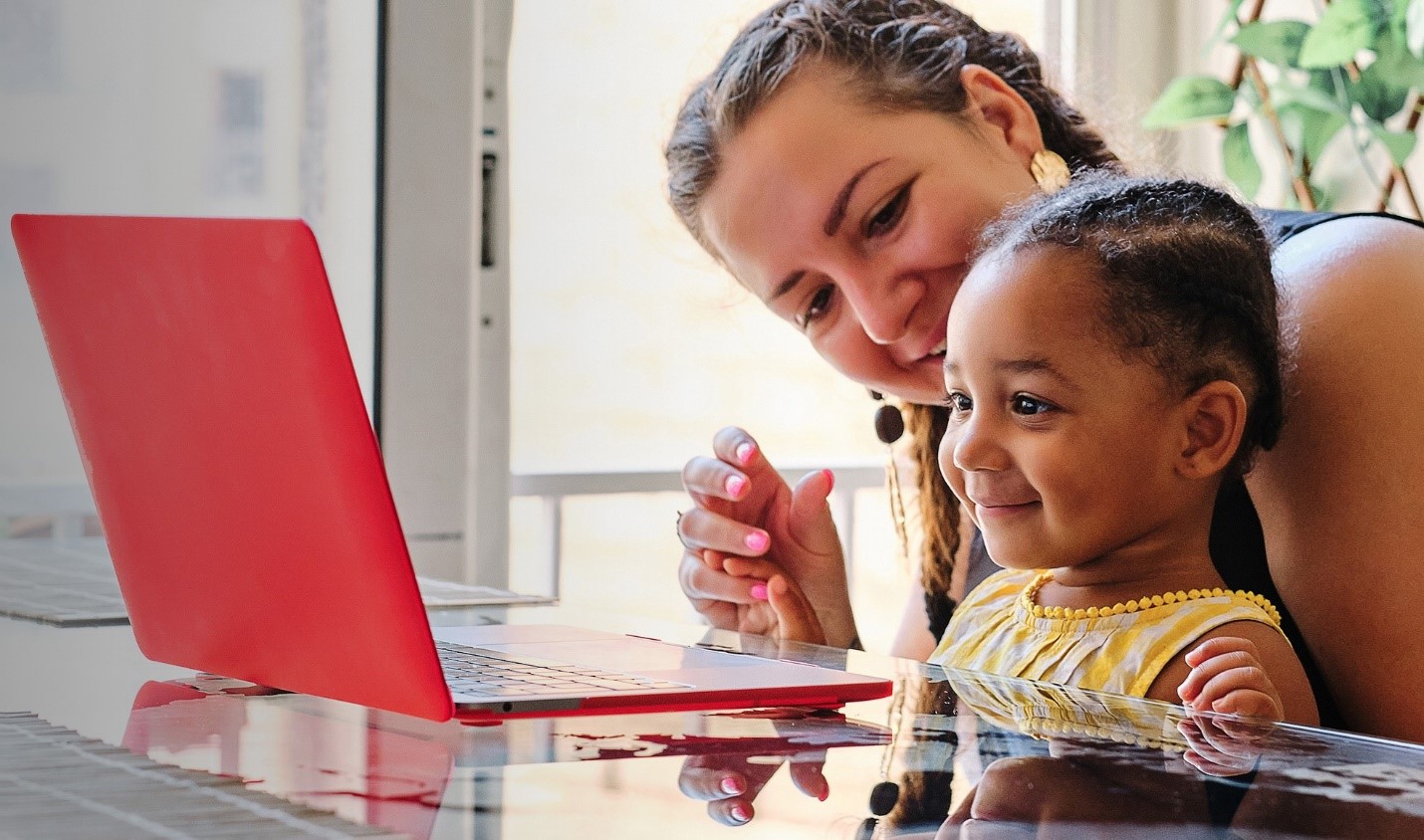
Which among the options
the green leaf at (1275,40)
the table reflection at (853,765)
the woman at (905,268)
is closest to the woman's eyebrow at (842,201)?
the woman at (905,268)

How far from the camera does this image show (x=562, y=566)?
2.94 m

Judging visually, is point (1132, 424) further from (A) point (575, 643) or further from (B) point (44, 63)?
(B) point (44, 63)

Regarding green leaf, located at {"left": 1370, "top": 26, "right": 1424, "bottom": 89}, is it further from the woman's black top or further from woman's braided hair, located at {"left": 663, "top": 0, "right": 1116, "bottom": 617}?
the woman's black top

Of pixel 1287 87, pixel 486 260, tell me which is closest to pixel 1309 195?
pixel 1287 87

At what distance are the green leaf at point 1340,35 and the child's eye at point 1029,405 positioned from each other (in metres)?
1.80

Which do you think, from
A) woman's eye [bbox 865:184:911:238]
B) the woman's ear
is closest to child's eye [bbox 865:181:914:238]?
woman's eye [bbox 865:184:911:238]

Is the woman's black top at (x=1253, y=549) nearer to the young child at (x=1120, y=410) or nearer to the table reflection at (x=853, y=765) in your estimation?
the young child at (x=1120, y=410)

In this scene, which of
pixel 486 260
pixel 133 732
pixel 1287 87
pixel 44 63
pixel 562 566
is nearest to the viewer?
pixel 133 732

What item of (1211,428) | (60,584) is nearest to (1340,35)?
(1211,428)

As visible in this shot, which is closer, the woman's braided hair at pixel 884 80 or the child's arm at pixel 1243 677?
the child's arm at pixel 1243 677

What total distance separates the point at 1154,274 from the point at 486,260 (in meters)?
1.38

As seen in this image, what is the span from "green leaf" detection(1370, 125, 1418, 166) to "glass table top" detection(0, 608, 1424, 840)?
6.85ft

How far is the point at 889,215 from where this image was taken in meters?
1.24

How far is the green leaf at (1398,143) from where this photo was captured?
98.0 inches
